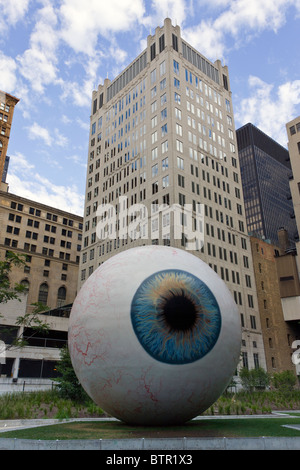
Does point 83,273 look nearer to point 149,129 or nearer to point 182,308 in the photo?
point 149,129

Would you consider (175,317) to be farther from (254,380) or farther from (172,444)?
(254,380)

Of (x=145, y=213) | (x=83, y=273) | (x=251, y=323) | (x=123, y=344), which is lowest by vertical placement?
(x=123, y=344)

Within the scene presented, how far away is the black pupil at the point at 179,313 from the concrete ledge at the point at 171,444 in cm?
260

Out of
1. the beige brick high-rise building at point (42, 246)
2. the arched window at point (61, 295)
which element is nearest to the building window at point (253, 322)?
the beige brick high-rise building at point (42, 246)

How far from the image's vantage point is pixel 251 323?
6253 cm

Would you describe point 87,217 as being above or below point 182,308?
above

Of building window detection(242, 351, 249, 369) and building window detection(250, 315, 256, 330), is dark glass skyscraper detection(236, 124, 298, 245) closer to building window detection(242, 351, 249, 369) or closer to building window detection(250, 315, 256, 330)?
building window detection(250, 315, 256, 330)

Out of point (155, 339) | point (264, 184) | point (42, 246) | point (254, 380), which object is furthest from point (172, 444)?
point (264, 184)

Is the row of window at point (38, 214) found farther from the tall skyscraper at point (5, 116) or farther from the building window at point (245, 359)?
the building window at point (245, 359)

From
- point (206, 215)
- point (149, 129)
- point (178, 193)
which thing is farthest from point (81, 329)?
point (149, 129)

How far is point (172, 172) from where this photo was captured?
58.9 m
